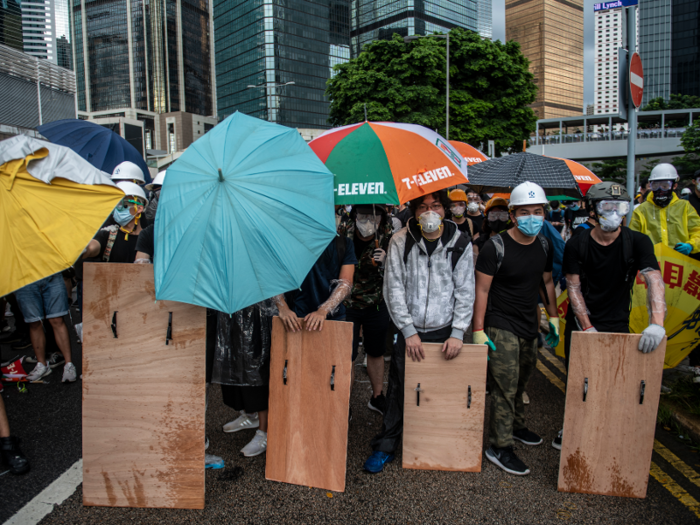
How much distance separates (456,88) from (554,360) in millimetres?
23974

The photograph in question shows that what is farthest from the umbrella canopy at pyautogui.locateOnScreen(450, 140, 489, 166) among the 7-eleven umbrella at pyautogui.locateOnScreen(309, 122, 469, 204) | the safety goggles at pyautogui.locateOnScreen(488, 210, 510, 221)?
the 7-eleven umbrella at pyautogui.locateOnScreen(309, 122, 469, 204)

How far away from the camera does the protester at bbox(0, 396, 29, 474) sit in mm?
3070

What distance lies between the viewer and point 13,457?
3.09 meters

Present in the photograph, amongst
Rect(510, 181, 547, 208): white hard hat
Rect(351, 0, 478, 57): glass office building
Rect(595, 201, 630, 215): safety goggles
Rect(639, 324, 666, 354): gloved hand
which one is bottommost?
Rect(639, 324, 666, 354): gloved hand

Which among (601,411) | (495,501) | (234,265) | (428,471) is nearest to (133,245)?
(234,265)

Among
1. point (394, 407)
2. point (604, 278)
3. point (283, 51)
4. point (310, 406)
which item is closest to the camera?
point (310, 406)

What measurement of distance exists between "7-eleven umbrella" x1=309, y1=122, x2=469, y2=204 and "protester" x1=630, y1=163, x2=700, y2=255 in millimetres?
2197

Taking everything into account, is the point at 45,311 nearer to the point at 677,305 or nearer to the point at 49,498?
the point at 49,498

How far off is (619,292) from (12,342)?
23.3 feet

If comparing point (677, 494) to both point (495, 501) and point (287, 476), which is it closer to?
point (495, 501)

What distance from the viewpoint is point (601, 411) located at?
283 cm

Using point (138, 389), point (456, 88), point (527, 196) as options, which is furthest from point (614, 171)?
point (138, 389)

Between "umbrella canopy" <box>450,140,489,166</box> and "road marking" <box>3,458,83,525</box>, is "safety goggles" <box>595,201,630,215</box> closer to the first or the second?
"umbrella canopy" <box>450,140,489,166</box>

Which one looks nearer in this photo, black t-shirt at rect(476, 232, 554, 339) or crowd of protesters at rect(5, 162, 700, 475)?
crowd of protesters at rect(5, 162, 700, 475)
